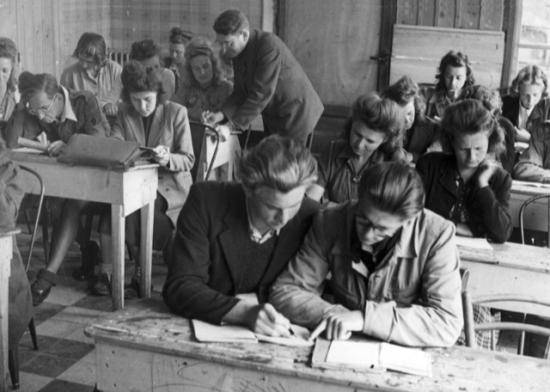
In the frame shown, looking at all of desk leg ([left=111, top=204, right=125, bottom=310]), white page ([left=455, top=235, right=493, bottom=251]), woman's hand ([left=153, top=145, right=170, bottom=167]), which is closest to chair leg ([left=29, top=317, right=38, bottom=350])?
desk leg ([left=111, top=204, right=125, bottom=310])

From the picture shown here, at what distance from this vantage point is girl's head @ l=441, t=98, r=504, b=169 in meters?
3.11

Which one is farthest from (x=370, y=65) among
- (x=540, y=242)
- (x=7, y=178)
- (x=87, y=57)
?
(x=7, y=178)

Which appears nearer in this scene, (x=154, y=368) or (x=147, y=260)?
(x=154, y=368)

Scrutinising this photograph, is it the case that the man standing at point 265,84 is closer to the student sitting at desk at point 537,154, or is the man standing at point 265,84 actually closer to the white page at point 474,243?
the student sitting at desk at point 537,154

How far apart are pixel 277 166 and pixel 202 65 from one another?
3.87 m

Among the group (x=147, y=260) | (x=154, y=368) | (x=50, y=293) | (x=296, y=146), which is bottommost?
(x=50, y=293)

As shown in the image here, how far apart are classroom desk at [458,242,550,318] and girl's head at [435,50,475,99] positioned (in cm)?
274

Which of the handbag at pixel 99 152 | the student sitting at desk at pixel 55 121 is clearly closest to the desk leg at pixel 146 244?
the handbag at pixel 99 152

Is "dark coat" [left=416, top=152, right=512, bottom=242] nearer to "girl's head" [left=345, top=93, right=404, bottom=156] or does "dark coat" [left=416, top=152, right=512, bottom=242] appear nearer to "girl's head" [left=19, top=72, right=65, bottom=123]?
"girl's head" [left=345, top=93, right=404, bottom=156]

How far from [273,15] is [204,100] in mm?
2380

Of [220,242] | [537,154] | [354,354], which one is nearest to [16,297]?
[220,242]

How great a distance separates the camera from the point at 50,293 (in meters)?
4.24

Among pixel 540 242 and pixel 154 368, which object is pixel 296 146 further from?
pixel 540 242

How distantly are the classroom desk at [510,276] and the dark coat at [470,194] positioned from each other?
30cm
